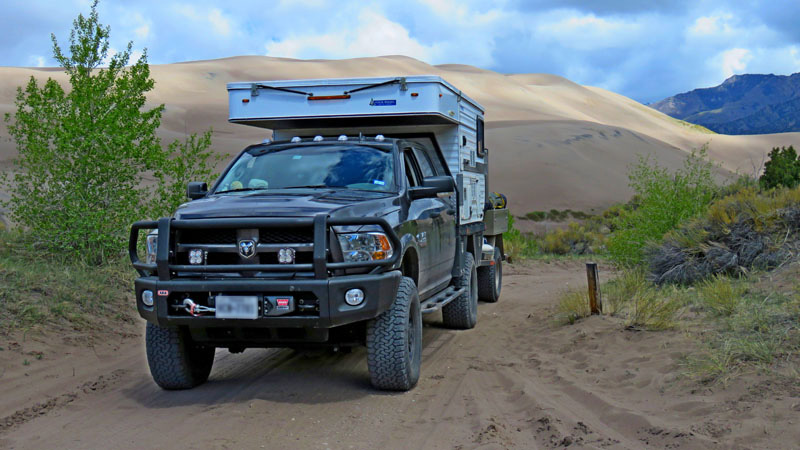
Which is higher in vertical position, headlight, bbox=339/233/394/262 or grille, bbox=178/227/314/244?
grille, bbox=178/227/314/244

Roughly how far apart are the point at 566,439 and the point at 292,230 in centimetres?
250

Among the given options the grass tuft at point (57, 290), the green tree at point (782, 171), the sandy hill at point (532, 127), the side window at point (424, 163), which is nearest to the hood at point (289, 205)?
the side window at point (424, 163)

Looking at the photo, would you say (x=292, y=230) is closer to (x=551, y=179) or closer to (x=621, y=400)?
(x=621, y=400)

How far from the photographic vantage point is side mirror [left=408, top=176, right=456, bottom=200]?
23.0 feet

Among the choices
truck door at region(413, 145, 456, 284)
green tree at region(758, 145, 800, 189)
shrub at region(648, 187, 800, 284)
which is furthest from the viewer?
green tree at region(758, 145, 800, 189)

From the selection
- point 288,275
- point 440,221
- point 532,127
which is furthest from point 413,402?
point 532,127

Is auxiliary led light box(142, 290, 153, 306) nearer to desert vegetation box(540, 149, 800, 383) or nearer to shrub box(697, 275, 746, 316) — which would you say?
desert vegetation box(540, 149, 800, 383)

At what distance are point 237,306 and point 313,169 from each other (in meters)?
2.03

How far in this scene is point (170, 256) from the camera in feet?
19.4

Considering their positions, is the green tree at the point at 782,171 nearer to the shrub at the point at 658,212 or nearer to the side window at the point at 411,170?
the shrub at the point at 658,212

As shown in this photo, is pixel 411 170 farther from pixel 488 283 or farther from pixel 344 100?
pixel 488 283

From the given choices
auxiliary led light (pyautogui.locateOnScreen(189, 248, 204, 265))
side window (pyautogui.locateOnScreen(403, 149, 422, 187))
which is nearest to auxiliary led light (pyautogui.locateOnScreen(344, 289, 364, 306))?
auxiliary led light (pyautogui.locateOnScreen(189, 248, 204, 265))

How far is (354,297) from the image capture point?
18.9 ft

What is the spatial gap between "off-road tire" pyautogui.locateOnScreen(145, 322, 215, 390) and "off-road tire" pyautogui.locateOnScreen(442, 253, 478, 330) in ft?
12.3
